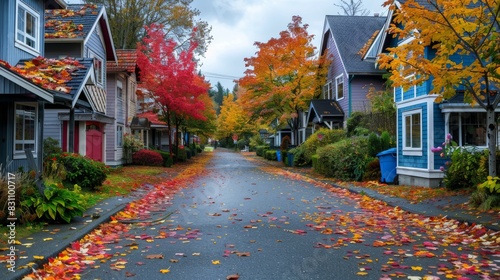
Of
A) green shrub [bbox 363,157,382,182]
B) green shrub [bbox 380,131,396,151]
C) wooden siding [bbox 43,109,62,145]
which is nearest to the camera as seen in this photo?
green shrub [bbox 363,157,382,182]

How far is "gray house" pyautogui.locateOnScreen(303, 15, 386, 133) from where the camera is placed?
2833 centimetres

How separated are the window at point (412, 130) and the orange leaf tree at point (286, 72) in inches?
578

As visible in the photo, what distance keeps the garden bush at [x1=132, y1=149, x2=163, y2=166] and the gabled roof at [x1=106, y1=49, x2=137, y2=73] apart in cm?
528

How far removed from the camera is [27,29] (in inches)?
545

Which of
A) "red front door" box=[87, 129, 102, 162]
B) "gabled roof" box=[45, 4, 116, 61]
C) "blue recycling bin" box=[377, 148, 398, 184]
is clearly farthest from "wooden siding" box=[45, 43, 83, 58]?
"blue recycling bin" box=[377, 148, 398, 184]

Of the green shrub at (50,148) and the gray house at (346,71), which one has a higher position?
the gray house at (346,71)

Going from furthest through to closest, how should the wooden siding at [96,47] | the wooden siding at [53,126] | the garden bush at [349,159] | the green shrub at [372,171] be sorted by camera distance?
the wooden siding at [53,126] → the wooden siding at [96,47] → the garden bush at [349,159] → the green shrub at [372,171]

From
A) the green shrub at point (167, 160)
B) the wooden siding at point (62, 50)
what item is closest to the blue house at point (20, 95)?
the wooden siding at point (62, 50)

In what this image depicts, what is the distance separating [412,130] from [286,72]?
51.8 ft

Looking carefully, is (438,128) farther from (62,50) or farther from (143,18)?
(143,18)

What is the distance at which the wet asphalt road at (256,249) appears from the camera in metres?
5.62

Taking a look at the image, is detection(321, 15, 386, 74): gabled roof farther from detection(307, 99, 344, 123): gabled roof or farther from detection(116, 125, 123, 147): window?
detection(116, 125, 123, 147): window

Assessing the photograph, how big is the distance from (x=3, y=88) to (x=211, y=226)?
5621 mm

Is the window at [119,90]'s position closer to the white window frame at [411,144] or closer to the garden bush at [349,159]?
the garden bush at [349,159]
